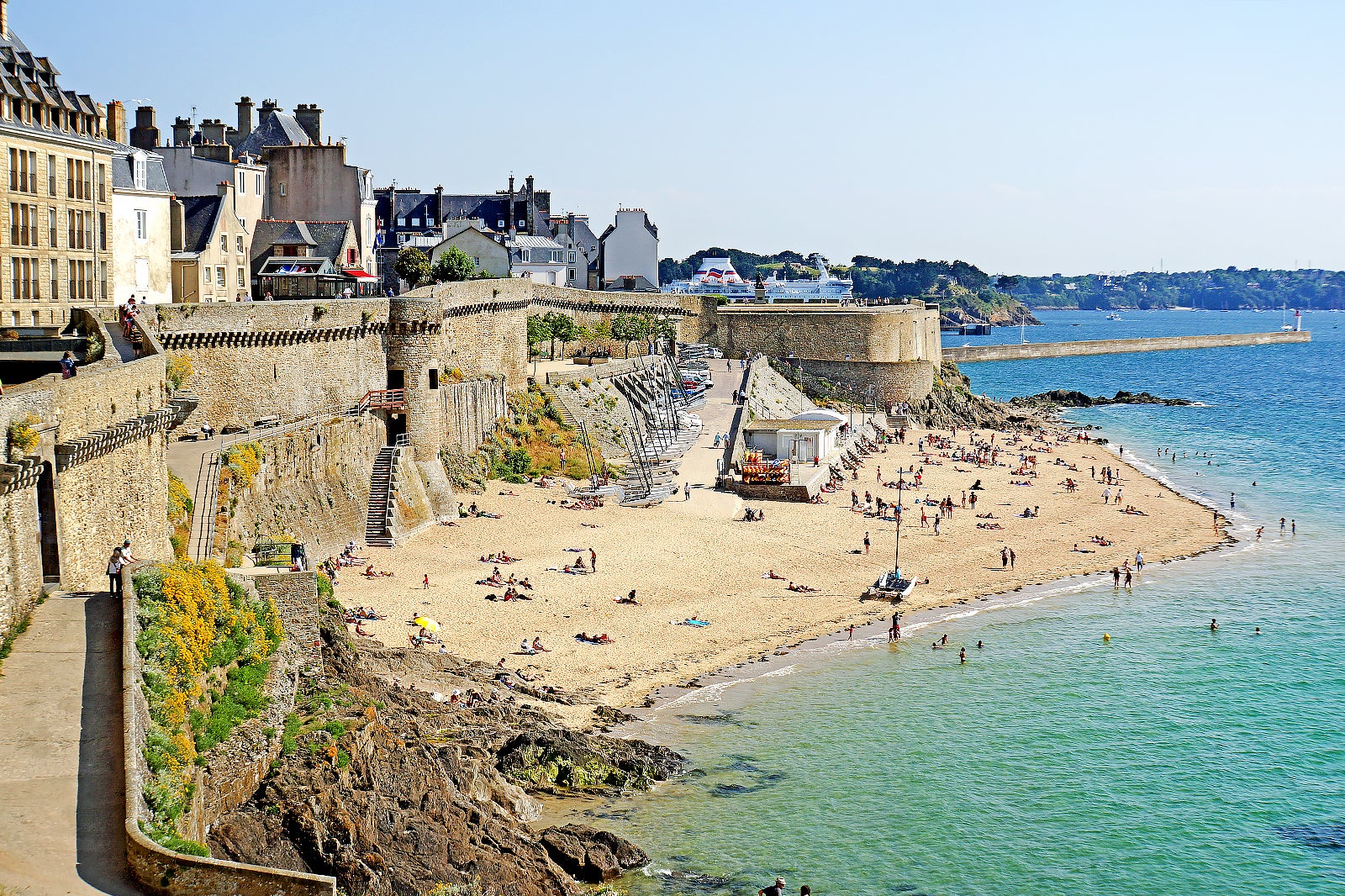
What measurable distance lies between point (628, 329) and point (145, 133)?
98.4ft

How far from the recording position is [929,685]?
106ft

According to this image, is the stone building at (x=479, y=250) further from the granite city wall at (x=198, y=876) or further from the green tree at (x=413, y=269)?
the granite city wall at (x=198, y=876)

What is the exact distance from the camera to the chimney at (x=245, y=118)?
56.5m

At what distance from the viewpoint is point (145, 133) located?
1938 inches

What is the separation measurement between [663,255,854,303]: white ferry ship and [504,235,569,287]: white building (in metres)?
18.2

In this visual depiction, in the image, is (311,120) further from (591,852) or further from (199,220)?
(591,852)

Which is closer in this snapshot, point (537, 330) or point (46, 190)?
point (46, 190)

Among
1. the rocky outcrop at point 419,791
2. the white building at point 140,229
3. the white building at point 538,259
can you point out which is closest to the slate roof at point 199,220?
the white building at point 140,229

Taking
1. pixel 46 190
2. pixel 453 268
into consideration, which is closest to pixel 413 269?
pixel 453 268

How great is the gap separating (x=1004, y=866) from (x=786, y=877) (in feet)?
12.7

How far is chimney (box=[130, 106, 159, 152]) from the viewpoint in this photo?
49031mm

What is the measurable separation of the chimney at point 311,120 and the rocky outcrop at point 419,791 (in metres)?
37.0

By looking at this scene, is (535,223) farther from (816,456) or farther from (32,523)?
(32,523)

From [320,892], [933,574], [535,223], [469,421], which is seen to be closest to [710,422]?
[469,421]
